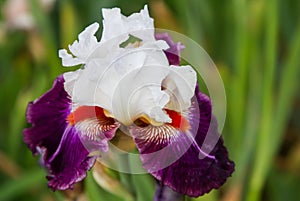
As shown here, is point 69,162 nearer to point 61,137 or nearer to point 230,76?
point 61,137

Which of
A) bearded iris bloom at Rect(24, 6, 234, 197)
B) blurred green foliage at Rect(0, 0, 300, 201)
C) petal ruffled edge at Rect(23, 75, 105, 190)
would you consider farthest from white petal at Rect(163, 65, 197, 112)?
blurred green foliage at Rect(0, 0, 300, 201)

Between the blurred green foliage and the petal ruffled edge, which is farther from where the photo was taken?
the blurred green foliage

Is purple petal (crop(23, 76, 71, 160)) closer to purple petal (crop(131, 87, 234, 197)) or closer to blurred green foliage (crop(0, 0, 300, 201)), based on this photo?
purple petal (crop(131, 87, 234, 197))

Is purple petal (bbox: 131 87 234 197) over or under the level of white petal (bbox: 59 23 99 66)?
under

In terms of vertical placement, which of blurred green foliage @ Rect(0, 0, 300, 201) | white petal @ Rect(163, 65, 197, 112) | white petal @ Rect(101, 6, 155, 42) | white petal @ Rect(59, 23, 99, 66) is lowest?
blurred green foliage @ Rect(0, 0, 300, 201)

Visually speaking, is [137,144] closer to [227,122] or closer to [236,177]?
[236,177]

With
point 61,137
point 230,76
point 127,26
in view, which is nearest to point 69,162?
point 61,137
